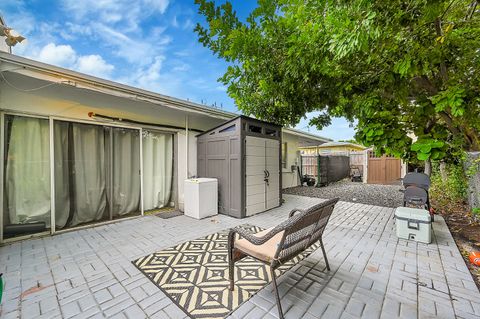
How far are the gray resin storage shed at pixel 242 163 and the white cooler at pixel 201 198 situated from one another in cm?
23

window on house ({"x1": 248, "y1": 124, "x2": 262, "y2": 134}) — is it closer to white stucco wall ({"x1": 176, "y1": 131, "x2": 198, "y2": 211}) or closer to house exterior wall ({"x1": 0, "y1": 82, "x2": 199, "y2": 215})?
white stucco wall ({"x1": 176, "y1": 131, "x2": 198, "y2": 211})

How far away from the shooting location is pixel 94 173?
14.8 feet

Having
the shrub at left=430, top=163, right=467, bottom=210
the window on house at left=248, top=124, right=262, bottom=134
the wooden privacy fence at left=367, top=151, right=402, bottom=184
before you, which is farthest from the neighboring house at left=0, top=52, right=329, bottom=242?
the wooden privacy fence at left=367, top=151, right=402, bottom=184

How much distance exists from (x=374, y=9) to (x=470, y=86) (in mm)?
2329

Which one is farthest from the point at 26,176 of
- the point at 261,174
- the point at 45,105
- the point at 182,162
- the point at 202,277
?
the point at 261,174

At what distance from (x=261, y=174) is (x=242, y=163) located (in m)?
0.85

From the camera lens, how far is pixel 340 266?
2.76 metres

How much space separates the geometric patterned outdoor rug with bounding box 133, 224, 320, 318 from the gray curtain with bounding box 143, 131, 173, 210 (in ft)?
8.26

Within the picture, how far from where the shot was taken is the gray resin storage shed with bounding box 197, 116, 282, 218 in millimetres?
5027

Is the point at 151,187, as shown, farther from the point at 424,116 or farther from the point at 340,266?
the point at 424,116

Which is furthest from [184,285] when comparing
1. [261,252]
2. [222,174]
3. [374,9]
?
[374,9]

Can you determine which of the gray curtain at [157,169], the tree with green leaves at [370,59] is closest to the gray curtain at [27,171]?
the gray curtain at [157,169]

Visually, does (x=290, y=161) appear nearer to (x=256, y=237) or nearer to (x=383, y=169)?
(x=383, y=169)

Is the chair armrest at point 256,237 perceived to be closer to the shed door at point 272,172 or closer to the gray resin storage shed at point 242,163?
the gray resin storage shed at point 242,163
